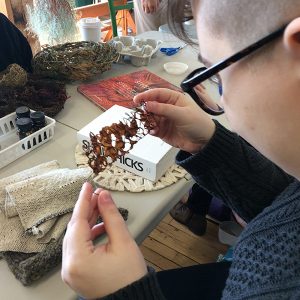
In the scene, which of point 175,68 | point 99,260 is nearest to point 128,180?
point 99,260

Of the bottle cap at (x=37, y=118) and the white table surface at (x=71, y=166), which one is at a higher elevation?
the bottle cap at (x=37, y=118)

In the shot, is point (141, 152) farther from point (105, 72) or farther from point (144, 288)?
point (105, 72)

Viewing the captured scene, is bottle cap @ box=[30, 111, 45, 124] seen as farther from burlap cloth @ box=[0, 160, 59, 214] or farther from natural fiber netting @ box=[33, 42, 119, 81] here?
natural fiber netting @ box=[33, 42, 119, 81]

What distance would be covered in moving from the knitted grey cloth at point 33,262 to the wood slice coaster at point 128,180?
20 cm

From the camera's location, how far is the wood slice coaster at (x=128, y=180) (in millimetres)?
749

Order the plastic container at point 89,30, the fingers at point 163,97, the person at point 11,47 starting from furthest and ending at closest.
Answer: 1. the plastic container at point 89,30
2. the person at point 11,47
3. the fingers at point 163,97

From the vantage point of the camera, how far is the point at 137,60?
4.42ft

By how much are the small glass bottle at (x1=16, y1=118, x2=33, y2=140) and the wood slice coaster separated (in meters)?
0.15

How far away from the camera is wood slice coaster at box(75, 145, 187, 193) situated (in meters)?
0.75

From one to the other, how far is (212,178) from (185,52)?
3.00 ft

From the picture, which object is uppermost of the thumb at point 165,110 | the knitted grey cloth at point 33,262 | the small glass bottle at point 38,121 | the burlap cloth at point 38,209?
the thumb at point 165,110

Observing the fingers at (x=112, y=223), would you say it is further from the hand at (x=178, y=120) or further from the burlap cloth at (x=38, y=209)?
the hand at (x=178, y=120)

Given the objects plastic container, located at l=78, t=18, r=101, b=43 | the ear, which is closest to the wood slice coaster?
the ear

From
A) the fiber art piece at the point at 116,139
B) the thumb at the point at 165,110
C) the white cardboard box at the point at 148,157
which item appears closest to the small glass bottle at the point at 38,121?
the white cardboard box at the point at 148,157
